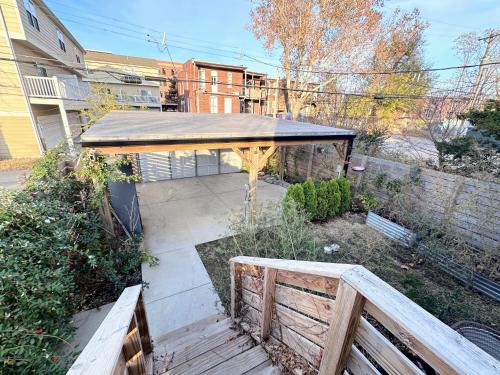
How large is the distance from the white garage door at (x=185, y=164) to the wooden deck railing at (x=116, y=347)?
7813 millimetres

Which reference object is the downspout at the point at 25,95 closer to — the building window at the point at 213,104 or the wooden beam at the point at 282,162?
the wooden beam at the point at 282,162

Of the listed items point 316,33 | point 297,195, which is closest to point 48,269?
point 297,195

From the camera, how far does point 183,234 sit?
210 inches

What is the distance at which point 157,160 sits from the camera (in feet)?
28.1

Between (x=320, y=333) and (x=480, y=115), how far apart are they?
5.75m

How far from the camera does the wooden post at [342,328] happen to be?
3.00ft

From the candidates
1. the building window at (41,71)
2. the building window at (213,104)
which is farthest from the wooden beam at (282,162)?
the building window at (213,104)

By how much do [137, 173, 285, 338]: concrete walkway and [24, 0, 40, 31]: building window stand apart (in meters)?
8.48

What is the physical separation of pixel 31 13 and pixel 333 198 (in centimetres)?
1403

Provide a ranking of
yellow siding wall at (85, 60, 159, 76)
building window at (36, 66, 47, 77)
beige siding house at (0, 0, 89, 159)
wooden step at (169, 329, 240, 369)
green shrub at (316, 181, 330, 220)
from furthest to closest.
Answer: yellow siding wall at (85, 60, 159, 76) < building window at (36, 66, 47, 77) < beige siding house at (0, 0, 89, 159) < green shrub at (316, 181, 330, 220) < wooden step at (169, 329, 240, 369)

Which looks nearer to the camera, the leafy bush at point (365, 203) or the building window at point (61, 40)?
the leafy bush at point (365, 203)

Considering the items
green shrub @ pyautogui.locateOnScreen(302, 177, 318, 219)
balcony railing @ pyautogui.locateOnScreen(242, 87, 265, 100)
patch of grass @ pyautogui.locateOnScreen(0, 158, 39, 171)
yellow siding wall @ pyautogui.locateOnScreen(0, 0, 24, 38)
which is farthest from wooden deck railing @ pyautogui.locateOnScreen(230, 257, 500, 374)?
balcony railing @ pyautogui.locateOnScreen(242, 87, 265, 100)

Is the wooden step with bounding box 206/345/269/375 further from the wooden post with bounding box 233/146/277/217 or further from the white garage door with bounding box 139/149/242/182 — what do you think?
the white garage door with bounding box 139/149/242/182

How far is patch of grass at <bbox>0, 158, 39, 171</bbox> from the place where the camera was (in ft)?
26.6
